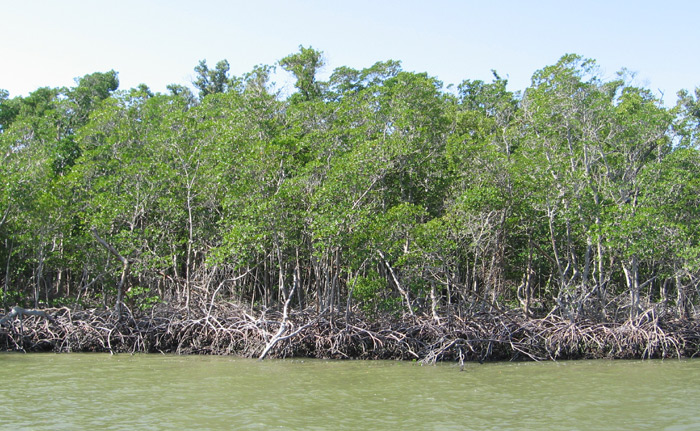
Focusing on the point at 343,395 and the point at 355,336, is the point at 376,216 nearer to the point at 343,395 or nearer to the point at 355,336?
the point at 355,336

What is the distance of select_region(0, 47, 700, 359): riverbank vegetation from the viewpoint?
13.0 metres

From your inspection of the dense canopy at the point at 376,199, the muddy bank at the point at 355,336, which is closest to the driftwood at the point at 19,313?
the muddy bank at the point at 355,336

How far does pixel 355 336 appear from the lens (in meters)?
12.9

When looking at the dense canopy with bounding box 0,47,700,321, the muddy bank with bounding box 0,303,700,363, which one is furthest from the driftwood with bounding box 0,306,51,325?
the dense canopy with bounding box 0,47,700,321

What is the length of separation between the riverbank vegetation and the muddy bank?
0.05 meters

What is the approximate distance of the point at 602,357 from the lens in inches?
499

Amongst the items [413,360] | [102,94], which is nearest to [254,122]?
[413,360]

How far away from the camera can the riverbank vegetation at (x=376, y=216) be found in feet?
42.5

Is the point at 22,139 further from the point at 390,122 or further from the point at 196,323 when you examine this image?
the point at 390,122

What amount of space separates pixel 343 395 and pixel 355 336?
428 cm

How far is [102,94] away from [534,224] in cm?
1799

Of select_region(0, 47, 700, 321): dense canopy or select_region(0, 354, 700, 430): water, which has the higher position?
select_region(0, 47, 700, 321): dense canopy

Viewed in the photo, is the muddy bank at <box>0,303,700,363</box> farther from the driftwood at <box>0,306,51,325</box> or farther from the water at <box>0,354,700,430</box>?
the water at <box>0,354,700,430</box>

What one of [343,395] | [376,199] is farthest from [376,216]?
[343,395]
